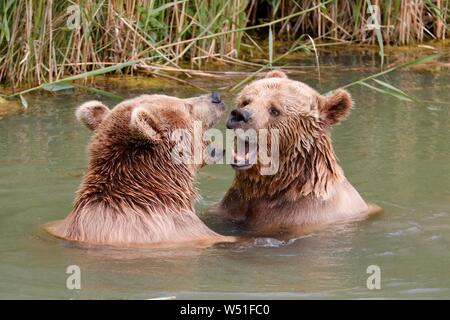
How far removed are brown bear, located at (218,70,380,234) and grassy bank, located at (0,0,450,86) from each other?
251cm

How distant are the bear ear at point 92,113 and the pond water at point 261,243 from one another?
946mm

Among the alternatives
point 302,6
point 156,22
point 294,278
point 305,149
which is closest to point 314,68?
point 302,6

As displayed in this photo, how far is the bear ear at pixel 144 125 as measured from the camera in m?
7.82

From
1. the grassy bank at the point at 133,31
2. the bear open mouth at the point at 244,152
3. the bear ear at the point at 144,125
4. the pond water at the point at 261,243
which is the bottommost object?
the pond water at the point at 261,243

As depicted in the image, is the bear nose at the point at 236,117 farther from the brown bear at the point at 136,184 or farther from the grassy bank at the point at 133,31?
the grassy bank at the point at 133,31

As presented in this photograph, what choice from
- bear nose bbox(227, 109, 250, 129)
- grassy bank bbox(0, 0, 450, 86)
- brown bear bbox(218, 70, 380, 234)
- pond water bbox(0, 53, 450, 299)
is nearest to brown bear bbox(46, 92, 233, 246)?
pond water bbox(0, 53, 450, 299)

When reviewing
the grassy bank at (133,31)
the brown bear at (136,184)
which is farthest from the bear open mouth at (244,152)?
the grassy bank at (133,31)

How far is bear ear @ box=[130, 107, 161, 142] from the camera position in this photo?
7.82m

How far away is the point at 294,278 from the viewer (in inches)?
299

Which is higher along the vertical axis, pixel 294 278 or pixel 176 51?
pixel 176 51

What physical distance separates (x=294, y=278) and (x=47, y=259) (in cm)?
178

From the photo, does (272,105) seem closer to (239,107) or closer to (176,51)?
(239,107)
